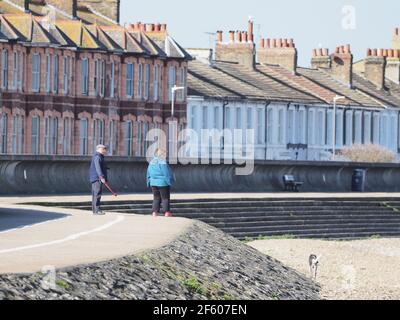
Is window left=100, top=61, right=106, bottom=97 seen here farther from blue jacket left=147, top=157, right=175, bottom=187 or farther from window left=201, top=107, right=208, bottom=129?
blue jacket left=147, top=157, right=175, bottom=187

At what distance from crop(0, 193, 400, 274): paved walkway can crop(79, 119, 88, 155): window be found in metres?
38.8

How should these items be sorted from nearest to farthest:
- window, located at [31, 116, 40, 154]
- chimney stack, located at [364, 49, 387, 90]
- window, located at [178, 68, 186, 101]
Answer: window, located at [31, 116, 40, 154], window, located at [178, 68, 186, 101], chimney stack, located at [364, 49, 387, 90]

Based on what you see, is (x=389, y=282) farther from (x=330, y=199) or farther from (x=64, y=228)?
(x=330, y=199)

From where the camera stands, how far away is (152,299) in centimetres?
2372

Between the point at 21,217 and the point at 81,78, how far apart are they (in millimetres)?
47731

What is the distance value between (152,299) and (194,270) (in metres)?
4.47

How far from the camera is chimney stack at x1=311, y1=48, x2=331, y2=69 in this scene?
114m

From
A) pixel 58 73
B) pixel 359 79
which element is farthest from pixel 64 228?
pixel 359 79

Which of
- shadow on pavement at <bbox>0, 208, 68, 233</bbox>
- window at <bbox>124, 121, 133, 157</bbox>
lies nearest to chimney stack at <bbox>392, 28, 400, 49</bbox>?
window at <bbox>124, 121, 133, 157</bbox>

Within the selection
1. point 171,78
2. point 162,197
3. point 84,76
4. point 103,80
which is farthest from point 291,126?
point 162,197

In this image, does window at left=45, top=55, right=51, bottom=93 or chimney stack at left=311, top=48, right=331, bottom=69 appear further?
chimney stack at left=311, top=48, right=331, bottom=69

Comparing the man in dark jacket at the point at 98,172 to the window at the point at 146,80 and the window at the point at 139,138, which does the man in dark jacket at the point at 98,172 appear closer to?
the window at the point at 139,138

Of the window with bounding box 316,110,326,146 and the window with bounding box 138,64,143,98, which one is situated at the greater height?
the window with bounding box 138,64,143,98

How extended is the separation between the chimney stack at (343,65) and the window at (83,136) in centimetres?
3058
